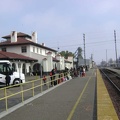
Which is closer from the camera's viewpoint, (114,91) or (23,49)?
(114,91)

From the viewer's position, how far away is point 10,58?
42.0m

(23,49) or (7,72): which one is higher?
(23,49)

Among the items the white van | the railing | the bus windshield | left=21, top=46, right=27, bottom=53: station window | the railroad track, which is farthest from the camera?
left=21, top=46, right=27, bottom=53: station window

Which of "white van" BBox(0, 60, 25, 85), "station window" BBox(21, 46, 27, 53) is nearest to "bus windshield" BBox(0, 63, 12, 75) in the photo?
"white van" BBox(0, 60, 25, 85)

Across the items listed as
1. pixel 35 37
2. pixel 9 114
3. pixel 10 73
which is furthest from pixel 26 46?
pixel 9 114

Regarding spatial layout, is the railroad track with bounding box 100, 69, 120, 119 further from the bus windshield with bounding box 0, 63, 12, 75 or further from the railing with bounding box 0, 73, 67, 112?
the bus windshield with bounding box 0, 63, 12, 75

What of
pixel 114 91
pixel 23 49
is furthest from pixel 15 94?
pixel 23 49

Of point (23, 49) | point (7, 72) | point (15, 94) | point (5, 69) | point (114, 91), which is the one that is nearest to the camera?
point (15, 94)

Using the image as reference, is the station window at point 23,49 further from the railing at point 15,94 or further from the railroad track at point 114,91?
the railing at point 15,94

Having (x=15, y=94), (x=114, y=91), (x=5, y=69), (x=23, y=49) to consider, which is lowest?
(x=114, y=91)

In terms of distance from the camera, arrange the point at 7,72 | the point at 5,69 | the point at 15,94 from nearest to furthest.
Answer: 1. the point at 15,94
2. the point at 7,72
3. the point at 5,69

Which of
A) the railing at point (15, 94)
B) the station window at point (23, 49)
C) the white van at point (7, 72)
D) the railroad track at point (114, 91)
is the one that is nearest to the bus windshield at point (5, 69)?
the white van at point (7, 72)

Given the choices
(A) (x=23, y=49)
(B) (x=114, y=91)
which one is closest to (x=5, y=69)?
(B) (x=114, y=91)

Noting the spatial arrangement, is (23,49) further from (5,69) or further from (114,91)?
(114,91)
